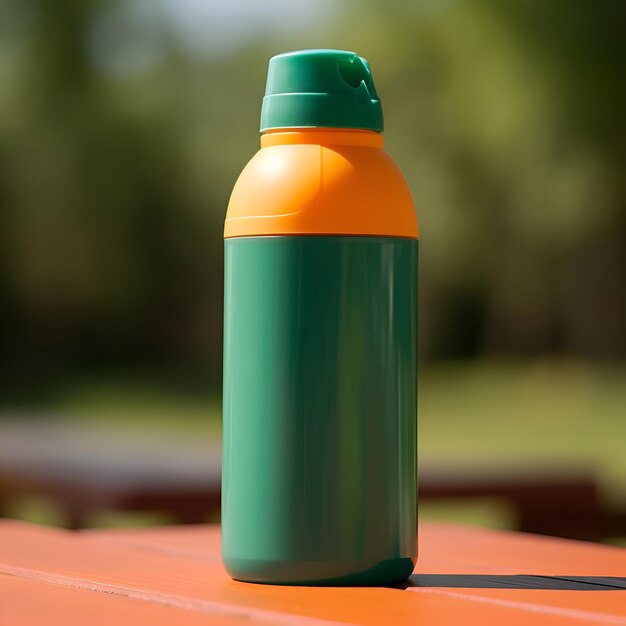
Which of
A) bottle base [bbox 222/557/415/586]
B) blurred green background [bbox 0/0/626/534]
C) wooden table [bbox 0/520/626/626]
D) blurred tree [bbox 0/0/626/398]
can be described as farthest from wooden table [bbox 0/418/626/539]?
blurred tree [bbox 0/0/626/398]

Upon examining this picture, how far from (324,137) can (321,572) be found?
37 centimetres

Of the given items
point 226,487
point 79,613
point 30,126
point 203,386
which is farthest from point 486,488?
point 30,126

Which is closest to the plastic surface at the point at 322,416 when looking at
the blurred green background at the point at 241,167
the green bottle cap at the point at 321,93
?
the green bottle cap at the point at 321,93

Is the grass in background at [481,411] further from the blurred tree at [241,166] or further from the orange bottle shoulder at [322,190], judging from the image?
the orange bottle shoulder at [322,190]

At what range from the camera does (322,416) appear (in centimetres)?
95

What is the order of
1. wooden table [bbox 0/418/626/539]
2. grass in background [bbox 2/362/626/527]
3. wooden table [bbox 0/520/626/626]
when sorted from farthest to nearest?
grass in background [bbox 2/362/626/527] < wooden table [bbox 0/418/626/539] < wooden table [bbox 0/520/626/626]

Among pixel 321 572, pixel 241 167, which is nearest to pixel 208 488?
pixel 321 572

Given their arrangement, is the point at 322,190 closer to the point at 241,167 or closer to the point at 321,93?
the point at 321,93

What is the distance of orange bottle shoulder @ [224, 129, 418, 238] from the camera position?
948mm

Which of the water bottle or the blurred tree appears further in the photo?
the blurred tree

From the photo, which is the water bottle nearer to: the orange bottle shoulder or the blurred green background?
the orange bottle shoulder

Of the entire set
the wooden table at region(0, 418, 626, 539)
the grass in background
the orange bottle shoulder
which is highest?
the orange bottle shoulder

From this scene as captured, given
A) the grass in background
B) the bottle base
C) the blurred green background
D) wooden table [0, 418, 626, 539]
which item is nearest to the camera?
the bottle base

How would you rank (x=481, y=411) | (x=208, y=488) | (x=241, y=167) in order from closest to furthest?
(x=208, y=488)
(x=481, y=411)
(x=241, y=167)
